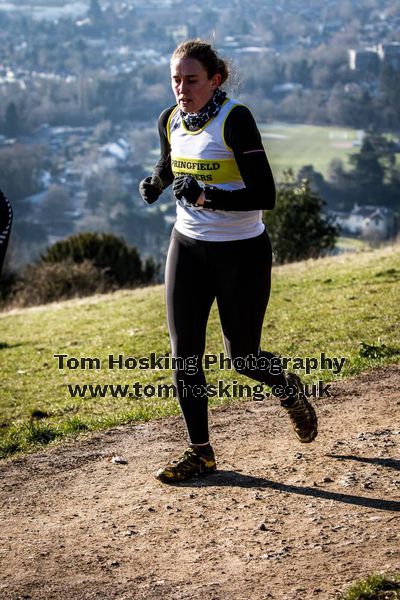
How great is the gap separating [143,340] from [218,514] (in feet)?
20.4

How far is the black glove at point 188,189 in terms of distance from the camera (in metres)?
4.93

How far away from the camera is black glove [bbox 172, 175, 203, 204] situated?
4.93 metres

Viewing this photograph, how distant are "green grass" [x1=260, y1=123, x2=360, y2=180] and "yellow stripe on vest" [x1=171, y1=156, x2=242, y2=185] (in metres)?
70.0

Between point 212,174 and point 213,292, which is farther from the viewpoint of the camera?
point 213,292

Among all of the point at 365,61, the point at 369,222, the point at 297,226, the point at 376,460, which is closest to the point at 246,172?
the point at 376,460

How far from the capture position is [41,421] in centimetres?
780

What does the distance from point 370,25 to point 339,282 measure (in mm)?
108605

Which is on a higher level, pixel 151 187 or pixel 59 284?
pixel 151 187

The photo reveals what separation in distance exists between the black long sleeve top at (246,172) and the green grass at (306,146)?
70061 mm

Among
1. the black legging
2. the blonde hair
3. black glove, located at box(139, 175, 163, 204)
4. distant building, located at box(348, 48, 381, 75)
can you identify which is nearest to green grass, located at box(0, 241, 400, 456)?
the black legging

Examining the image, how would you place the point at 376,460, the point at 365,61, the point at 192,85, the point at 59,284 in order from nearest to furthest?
the point at 192,85 → the point at 376,460 → the point at 59,284 → the point at 365,61

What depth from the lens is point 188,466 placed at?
5.57 meters

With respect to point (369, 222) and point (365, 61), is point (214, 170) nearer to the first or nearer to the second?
point (369, 222)

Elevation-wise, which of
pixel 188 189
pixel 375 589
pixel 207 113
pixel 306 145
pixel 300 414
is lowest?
pixel 306 145
